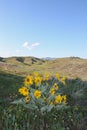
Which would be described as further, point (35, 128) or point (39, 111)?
point (39, 111)

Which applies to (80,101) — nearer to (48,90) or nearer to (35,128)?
(48,90)

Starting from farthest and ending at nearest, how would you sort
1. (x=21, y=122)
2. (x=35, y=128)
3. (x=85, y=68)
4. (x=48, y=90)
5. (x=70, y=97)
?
(x=85, y=68)
(x=70, y=97)
(x=48, y=90)
(x=21, y=122)
(x=35, y=128)

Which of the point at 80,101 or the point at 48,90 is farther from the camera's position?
the point at 80,101

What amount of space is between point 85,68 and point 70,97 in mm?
14565

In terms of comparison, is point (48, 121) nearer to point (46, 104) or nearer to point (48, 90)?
point (46, 104)

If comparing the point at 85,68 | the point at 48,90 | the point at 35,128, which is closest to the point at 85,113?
the point at 48,90

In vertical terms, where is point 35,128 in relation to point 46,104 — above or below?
below

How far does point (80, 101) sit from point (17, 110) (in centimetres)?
343

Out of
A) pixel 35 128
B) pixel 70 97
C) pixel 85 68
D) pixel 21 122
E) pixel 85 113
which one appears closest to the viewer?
pixel 35 128

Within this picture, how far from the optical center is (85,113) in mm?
7488

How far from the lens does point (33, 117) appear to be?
5844 millimetres

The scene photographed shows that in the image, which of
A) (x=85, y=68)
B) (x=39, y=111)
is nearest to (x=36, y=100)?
(x=39, y=111)

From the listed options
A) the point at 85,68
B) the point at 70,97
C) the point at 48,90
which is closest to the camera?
the point at 48,90

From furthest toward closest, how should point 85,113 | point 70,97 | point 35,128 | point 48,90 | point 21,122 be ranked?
→ 1. point 70,97
2. point 85,113
3. point 48,90
4. point 21,122
5. point 35,128
